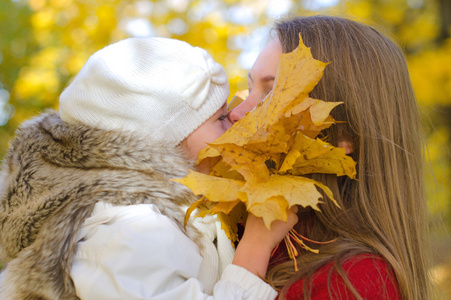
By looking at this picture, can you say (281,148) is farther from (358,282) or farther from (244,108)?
(244,108)

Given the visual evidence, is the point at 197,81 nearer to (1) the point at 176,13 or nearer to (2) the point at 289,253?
(2) the point at 289,253

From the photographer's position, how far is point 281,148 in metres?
1.44

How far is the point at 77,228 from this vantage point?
1.57 metres

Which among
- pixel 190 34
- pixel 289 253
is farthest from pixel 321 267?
pixel 190 34

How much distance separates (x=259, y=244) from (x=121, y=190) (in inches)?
22.1

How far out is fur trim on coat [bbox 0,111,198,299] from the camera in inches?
60.8

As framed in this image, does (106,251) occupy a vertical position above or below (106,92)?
below

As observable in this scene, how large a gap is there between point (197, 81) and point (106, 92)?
0.42 metres

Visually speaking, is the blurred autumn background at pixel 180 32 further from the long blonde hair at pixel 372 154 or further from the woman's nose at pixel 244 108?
the long blonde hair at pixel 372 154

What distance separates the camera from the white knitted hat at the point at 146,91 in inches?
75.4

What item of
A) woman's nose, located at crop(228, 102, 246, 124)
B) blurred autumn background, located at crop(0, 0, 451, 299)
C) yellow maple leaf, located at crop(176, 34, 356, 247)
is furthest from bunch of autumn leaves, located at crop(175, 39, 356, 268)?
blurred autumn background, located at crop(0, 0, 451, 299)

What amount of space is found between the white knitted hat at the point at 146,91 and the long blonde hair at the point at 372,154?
0.46 meters

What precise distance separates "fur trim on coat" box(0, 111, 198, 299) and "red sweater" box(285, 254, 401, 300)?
48 cm

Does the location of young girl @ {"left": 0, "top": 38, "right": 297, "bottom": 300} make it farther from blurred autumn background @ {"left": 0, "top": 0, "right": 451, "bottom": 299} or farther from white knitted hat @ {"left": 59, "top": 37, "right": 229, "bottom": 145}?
blurred autumn background @ {"left": 0, "top": 0, "right": 451, "bottom": 299}
